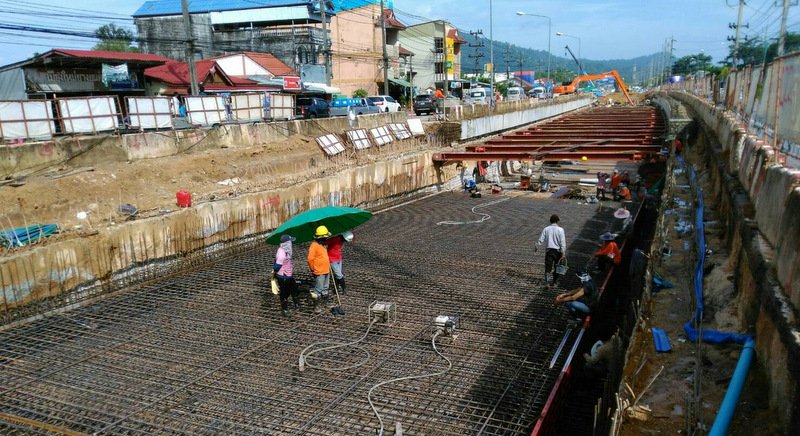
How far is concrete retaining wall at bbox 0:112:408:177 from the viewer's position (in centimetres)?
1330


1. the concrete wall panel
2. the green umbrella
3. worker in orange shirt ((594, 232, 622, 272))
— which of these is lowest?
worker in orange shirt ((594, 232, 622, 272))

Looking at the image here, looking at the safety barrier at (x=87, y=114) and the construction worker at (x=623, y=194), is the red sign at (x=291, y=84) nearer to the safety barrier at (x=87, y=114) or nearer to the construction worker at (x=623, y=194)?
the safety barrier at (x=87, y=114)

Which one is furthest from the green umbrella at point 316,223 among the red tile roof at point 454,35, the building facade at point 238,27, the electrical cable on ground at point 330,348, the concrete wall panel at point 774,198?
the red tile roof at point 454,35

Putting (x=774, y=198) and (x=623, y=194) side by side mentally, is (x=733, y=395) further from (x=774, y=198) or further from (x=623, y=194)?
(x=623, y=194)

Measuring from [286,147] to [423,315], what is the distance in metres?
13.3

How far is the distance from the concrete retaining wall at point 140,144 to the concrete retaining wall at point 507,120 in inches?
326

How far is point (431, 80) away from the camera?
226 ft

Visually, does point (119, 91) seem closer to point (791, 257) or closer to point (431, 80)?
point (791, 257)

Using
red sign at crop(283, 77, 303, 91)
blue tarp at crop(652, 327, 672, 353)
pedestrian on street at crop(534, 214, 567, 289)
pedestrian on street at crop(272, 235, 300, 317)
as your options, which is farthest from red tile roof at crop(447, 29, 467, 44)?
blue tarp at crop(652, 327, 672, 353)

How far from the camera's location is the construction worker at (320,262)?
852cm

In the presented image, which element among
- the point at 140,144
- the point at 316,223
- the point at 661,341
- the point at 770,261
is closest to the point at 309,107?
the point at 140,144

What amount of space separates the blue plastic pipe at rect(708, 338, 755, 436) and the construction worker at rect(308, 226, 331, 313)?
5.59 m

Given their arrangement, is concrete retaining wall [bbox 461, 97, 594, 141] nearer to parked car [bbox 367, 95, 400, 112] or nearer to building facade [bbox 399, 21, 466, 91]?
parked car [bbox 367, 95, 400, 112]

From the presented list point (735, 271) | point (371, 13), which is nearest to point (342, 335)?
point (735, 271)
